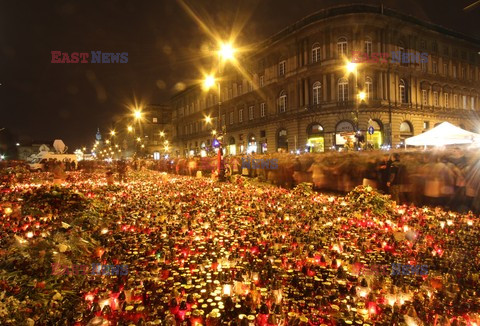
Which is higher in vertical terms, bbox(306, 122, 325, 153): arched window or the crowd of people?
bbox(306, 122, 325, 153): arched window

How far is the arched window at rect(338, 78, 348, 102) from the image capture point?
3700 cm

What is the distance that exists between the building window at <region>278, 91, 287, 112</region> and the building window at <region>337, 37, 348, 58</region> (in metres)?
10.1

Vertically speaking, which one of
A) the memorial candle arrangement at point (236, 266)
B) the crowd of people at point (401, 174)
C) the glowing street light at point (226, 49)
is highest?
the glowing street light at point (226, 49)

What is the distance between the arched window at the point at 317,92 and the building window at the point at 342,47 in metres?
4.49

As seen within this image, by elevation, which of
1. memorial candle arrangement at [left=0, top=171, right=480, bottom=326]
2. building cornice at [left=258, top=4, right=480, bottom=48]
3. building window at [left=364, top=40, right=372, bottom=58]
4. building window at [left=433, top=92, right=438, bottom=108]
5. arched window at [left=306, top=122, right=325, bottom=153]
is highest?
building cornice at [left=258, top=4, right=480, bottom=48]

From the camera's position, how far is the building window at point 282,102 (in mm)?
44438

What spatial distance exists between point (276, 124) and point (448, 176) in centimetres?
3698

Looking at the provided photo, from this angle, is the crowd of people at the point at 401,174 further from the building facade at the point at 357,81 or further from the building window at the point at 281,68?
the building window at the point at 281,68

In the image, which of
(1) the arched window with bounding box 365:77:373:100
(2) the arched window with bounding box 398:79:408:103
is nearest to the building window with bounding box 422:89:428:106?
(2) the arched window with bounding box 398:79:408:103

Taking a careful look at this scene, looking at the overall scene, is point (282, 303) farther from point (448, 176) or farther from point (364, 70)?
point (364, 70)

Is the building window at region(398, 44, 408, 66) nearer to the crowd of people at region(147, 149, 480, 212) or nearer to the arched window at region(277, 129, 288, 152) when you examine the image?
the arched window at region(277, 129, 288, 152)

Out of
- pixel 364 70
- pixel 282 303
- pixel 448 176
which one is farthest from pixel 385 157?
pixel 364 70

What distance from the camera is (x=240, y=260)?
4586mm

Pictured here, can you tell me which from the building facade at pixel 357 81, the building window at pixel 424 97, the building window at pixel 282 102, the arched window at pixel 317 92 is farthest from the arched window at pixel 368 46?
the building window at pixel 282 102
